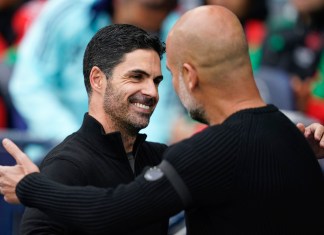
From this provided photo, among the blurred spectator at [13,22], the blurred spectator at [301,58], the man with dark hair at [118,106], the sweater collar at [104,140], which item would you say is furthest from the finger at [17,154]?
the blurred spectator at [13,22]

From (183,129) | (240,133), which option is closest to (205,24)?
(240,133)

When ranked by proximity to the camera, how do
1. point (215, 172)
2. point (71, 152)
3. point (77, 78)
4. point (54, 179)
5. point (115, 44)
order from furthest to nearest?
point (77, 78) < point (115, 44) < point (71, 152) < point (54, 179) < point (215, 172)

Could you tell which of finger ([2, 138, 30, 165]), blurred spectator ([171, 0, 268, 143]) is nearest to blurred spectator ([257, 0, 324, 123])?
blurred spectator ([171, 0, 268, 143])

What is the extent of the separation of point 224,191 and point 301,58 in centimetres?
423

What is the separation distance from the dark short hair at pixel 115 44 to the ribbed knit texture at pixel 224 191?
706 millimetres

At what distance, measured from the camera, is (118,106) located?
3.60m

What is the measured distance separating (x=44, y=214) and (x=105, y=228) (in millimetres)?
359

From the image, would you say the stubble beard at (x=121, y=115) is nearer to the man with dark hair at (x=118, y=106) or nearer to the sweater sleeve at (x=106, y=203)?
the man with dark hair at (x=118, y=106)

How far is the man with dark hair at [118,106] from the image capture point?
348 centimetres

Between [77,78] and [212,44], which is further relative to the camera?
[77,78]

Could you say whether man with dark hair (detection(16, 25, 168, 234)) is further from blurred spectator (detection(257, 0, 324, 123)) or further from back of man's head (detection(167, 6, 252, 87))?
blurred spectator (detection(257, 0, 324, 123))

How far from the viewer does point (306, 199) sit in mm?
3074

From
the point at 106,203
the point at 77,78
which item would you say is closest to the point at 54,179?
the point at 106,203

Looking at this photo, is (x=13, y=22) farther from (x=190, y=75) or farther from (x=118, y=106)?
(x=190, y=75)
